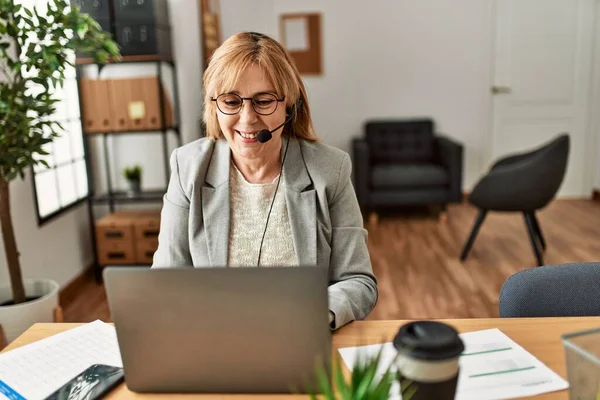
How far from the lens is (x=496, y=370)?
1061 mm

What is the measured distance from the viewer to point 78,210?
3.73 m

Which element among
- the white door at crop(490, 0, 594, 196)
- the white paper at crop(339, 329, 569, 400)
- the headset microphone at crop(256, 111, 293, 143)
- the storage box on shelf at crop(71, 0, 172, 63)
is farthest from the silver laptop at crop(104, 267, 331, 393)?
the white door at crop(490, 0, 594, 196)

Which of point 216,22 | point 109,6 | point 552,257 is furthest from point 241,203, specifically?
point 216,22

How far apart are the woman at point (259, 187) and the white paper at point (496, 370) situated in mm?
304

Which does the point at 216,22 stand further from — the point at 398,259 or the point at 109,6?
the point at 398,259

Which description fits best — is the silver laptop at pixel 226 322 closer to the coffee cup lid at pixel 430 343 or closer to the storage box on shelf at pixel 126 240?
the coffee cup lid at pixel 430 343

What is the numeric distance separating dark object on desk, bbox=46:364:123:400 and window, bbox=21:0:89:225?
2.34 m

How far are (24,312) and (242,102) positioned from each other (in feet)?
5.37

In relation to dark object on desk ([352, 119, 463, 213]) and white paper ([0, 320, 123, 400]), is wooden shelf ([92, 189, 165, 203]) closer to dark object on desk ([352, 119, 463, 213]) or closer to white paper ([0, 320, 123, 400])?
dark object on desk ([352, 119, 463, 213])

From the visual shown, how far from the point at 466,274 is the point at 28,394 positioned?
314cm

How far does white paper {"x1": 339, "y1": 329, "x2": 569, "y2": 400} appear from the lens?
992 millimetres

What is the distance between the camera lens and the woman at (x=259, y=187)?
4.68 feet

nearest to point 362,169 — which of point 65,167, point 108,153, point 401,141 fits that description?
point 401,141

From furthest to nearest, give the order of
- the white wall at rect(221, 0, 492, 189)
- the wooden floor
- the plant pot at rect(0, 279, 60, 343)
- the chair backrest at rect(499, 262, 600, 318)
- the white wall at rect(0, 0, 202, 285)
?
the white wall at rect(221, 0, 492, 189) → the wooden floor → the white wall at rect(0, 0, 202, 285) → the plant pot at rect(0, 279, 60, 343) → the chair backrest at rect(499, 262, 600, 318)
